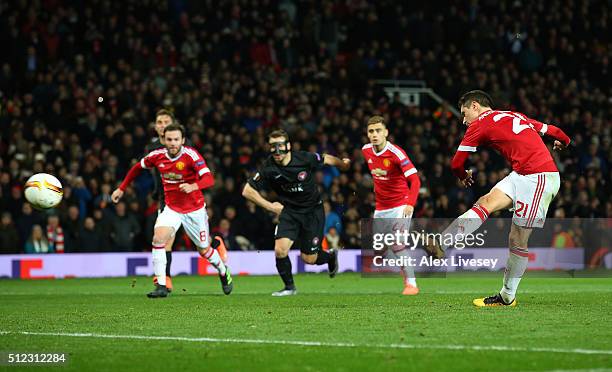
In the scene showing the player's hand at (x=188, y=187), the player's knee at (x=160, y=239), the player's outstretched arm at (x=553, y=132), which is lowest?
the player's knee at (x=160, y=239)

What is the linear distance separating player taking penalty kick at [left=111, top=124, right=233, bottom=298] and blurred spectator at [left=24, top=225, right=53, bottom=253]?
686cm

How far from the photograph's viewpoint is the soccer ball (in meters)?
13.5

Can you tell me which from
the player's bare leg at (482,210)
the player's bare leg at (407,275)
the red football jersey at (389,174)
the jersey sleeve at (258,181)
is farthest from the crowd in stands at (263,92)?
the player's bare leg at (482,210)

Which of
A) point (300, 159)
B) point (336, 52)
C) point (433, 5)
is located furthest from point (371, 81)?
point (300, 159)

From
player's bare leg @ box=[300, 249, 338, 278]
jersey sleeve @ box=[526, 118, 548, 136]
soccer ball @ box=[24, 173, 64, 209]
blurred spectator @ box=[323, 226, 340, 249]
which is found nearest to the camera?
jersey sleeve @ box=[526, 118, 548, 136]

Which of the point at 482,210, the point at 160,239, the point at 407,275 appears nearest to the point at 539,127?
the point at 482,210

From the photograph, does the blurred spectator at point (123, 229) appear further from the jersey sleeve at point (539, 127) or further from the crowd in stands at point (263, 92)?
the jersey sleeve at point (539, 127)

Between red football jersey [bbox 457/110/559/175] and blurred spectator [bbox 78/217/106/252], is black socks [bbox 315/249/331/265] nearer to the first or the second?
red football jersey [bbox 457/110/559/175]

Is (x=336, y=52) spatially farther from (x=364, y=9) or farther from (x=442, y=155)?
(x=442, y=155)

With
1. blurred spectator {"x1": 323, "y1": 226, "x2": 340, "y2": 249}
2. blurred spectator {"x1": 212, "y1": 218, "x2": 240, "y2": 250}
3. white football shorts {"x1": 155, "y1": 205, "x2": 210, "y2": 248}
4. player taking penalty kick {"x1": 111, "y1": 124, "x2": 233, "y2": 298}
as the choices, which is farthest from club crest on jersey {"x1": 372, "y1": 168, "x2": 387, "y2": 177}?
blurred spectator {"x1": 323, "y1": 226, "x2": 340, "y2": 249}

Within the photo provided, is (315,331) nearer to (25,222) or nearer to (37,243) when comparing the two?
(37,243)

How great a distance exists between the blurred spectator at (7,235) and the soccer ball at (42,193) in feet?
23.0

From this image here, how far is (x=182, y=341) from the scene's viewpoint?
8.38 m

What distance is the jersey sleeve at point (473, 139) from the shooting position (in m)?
11.0
